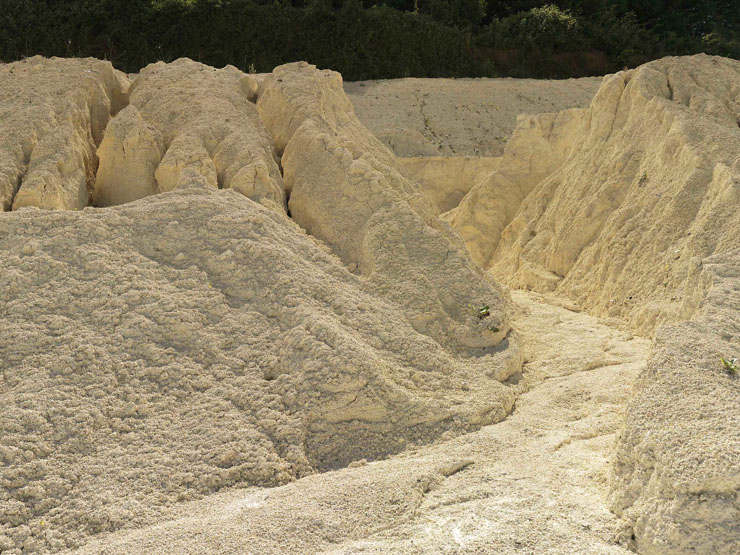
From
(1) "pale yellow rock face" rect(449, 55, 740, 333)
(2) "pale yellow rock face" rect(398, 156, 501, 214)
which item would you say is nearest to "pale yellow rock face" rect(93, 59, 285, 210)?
(1) "pale yellow rock face" rect(449, 55, 740, 333)

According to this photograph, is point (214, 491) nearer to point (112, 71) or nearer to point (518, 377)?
point (518, 377)

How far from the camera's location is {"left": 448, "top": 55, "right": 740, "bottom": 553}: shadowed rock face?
132 inches

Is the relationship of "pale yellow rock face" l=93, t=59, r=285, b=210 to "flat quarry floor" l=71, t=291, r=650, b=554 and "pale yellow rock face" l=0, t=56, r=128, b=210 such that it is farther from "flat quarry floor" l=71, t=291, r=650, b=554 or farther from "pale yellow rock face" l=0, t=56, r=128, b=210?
"flat quarry floor" l=71, t=291, r=650, b=554

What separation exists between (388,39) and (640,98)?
17.2 meters

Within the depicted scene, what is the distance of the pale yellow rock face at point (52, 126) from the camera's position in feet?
21.7

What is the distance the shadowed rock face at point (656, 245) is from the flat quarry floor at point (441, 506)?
12.0 inches

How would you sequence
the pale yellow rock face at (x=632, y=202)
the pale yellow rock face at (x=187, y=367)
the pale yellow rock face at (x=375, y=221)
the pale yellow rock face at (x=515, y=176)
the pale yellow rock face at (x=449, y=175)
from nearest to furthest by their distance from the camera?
the pale yellow rock face at (x=187, y=367) → the pale yellow rock face at (x=375, y=221) → the pale yellow rock face at (x=632, y=202) → the pale yellow rock face at (x=515, y=176) → the pale yellow rock face at (x=449, y=175)

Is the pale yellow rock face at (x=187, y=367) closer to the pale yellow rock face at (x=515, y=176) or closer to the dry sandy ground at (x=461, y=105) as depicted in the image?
A: the pale yellow rock face at (x=515, y=176)

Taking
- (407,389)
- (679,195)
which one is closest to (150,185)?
(407,389)

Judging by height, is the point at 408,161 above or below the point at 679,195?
below

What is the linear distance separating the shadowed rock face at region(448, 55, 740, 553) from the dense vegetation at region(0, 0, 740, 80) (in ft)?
46.2

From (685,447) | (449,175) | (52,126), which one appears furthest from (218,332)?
(449,175)

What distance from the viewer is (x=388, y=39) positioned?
25.4m

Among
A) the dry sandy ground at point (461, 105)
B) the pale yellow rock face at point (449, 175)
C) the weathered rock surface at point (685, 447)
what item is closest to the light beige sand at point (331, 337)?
the weathered rock surface at point (685, 447)
